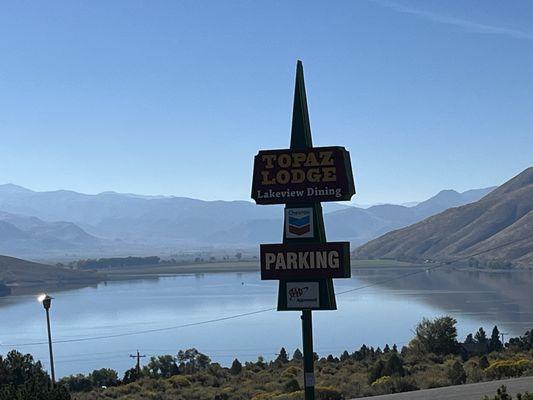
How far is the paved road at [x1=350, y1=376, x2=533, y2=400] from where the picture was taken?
31922 millimetres

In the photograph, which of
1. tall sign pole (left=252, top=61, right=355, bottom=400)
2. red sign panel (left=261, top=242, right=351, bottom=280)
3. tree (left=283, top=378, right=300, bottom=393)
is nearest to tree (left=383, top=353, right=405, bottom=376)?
tree (left=283, top=378, right=300, bottom=393)

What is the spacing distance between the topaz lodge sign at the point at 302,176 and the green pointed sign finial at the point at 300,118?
0.76 meters

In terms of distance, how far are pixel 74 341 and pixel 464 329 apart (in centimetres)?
7086

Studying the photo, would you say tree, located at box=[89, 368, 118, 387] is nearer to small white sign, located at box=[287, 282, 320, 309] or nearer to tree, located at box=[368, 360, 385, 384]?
tree, located at box=[368, 360, 385, 384]

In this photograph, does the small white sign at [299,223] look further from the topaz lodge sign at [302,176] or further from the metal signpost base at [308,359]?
the metal signpost base at [308,359]

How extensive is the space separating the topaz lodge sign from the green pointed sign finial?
0.76 metres

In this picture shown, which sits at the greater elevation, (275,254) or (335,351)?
(275,254)

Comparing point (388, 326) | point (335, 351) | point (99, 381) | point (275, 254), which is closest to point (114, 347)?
point (335, 351)

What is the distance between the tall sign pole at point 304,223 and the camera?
26.4 metres

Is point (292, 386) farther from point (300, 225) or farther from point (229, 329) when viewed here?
point (229, 329)

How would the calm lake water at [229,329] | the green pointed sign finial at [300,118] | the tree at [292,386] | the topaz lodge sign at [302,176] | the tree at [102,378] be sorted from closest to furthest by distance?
the topaz lodge sign at [302,176] → the green pointed sign finial at [300,118] → the tree at [292,386] → the tree at [102,378] → the calm lake water at [229,329]

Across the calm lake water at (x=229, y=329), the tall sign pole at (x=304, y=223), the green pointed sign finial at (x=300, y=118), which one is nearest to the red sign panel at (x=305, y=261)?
the tall sign pole at (x=304, y=223)

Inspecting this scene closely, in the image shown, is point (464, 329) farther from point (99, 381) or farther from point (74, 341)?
point (99, 381)

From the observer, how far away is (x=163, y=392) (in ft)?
137
